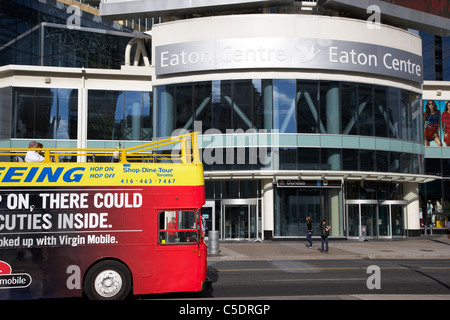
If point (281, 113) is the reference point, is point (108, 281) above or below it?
below

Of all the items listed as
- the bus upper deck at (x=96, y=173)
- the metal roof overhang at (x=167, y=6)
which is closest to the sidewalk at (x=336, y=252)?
the bus upper deck at (x=96, y=173)

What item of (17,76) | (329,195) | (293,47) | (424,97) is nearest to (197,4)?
(293,47)

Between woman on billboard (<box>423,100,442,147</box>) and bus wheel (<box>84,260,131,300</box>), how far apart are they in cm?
3196

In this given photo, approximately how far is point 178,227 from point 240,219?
19.8 metres

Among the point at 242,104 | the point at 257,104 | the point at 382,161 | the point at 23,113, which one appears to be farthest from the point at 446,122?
the point at 23,113

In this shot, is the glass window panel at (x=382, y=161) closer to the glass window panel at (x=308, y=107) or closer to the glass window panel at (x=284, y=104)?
the glass window panel at (x=308, y=107)

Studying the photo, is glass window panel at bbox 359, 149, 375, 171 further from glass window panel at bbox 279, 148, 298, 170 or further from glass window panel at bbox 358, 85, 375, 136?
glass window panel at bbox 279, 148, 298, 170

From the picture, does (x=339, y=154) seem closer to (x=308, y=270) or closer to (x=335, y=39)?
(x=335, y=39)

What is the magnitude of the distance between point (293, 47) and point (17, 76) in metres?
18.5

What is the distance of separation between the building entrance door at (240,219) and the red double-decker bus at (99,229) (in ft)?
63.7

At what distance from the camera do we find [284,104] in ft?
98.7

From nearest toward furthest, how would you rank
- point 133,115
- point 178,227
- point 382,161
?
1. point 178,227
2. point 382,161
3. point 133,115

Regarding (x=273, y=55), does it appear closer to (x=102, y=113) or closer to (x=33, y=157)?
(x=102, y=113)

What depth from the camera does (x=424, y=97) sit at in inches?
1443
